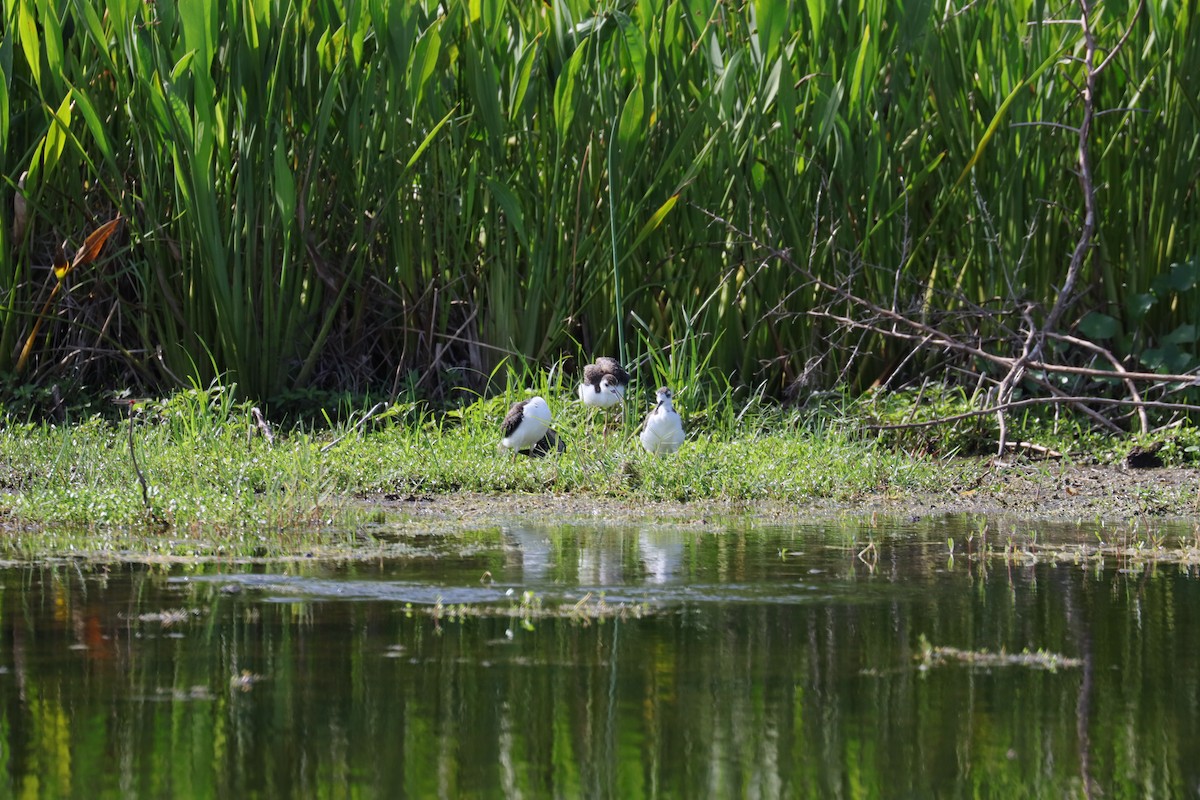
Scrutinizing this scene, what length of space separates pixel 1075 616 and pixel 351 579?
1.73 metres

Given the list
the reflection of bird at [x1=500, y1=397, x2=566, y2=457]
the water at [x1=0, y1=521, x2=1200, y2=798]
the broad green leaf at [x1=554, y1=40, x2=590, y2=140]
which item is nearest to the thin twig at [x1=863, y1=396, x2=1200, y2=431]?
the reflection of bird at [x1=500, y1=397, x2=566, y2=457]

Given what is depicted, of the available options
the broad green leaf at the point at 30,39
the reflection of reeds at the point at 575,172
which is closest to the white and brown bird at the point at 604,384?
the reflection of reeds at the point at 575,172

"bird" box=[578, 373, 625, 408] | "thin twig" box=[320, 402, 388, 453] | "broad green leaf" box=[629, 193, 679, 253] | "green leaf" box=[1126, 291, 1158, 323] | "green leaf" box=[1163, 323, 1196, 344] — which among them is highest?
"broad green leaf" box=[629, 193, 679, 253]

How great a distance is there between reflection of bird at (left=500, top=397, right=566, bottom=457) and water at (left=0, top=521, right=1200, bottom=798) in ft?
6.66

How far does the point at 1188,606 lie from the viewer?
3.73 meters

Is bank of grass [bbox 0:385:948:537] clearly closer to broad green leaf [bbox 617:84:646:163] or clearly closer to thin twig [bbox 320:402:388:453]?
thin twig [bbox 320:402:388:453]

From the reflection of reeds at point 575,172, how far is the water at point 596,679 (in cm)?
322

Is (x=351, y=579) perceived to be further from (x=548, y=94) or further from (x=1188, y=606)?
(x=548, y=94)

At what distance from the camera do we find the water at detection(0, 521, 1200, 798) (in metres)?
2.44

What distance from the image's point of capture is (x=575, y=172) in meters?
7.52

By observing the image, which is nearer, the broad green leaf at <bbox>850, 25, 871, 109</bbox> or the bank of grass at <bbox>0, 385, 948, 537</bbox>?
the bank of grass at <bbox>0, 385, 948, 537</bbox>

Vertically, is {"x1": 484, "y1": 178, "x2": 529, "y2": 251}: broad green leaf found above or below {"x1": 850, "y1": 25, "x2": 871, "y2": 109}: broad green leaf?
below

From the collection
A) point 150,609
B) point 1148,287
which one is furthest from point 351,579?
point 1148,287

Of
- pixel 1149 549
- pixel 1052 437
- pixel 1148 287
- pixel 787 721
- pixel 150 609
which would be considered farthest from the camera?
pixel 1148 287
